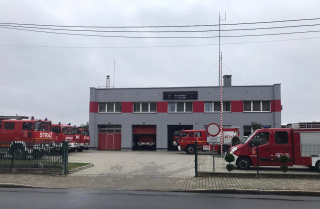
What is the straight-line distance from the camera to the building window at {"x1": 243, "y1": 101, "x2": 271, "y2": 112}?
37.5 meters

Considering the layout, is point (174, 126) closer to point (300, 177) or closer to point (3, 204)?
point (300, 177)

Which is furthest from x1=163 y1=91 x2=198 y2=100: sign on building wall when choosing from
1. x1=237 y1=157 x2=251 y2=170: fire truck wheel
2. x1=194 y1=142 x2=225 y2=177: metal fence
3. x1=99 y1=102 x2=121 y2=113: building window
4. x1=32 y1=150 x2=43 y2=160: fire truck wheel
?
x1=32 y1=150 x2=43 y2=160: fire truck wheel

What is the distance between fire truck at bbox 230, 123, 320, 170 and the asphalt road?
19.3 ft

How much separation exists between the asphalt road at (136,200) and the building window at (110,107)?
1166 inches

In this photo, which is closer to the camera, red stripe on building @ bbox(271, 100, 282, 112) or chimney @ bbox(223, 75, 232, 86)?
red stripe on building @ bbox(271, 100, 282, 112)

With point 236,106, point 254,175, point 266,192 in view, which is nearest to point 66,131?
point 236,106

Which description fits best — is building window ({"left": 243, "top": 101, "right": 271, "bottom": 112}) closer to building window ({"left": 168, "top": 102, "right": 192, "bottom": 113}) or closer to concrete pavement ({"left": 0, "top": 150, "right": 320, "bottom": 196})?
building window ({"left": 168, "top": 102, "right": 192, "bottom": 113})

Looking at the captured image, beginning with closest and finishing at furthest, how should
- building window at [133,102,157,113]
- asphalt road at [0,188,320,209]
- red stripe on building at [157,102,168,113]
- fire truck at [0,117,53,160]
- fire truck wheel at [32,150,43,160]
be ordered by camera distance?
asphalt road at [0,188,320,209]
fire truck wheel at [32,150,43,160]
fire truck at [0,117,53,160]
red stripe on building at [157,102,168,113]
building window at [133,102,157,113]

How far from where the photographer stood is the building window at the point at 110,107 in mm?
40469

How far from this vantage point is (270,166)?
1789 centimetres

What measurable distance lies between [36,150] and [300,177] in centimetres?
1184

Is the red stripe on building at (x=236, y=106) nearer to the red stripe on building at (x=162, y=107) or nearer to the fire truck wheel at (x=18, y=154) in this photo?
the red stripe on building at (x=162, y=107)

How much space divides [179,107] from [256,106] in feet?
28.9

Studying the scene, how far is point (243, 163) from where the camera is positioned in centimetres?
1669
